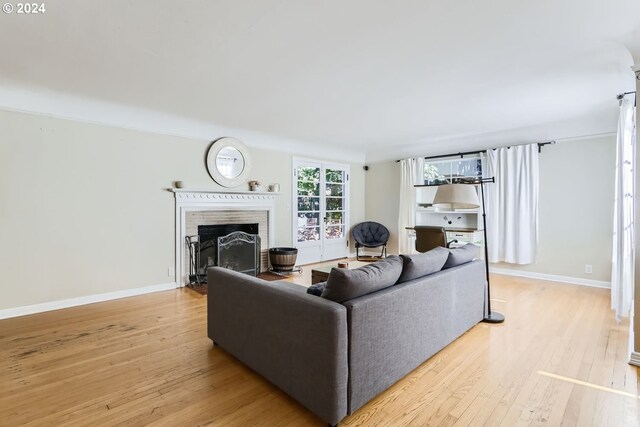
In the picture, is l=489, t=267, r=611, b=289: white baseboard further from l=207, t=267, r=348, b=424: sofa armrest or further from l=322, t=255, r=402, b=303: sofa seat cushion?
l=207, t=267, r=348, b=424: sofa armrest

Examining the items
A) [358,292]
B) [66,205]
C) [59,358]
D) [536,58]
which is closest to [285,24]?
[358,292]

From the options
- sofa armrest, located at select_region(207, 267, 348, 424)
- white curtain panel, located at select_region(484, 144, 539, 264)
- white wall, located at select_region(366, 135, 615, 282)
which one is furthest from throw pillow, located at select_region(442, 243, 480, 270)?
white wall, located at select_region(366, 135, 615, 282)

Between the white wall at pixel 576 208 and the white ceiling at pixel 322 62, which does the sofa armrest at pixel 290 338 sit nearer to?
the white ceiling at pixel 322 62

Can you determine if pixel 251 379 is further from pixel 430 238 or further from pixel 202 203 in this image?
pixel 430 238

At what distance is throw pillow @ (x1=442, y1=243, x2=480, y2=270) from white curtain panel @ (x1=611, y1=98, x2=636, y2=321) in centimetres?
138

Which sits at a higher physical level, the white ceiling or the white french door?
the white ceiling

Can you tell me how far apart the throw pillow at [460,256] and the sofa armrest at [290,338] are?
151 centimetres

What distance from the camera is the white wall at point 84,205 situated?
3.32 m

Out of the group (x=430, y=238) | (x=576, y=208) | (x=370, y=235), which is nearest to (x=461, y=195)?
(x=430, y=238)

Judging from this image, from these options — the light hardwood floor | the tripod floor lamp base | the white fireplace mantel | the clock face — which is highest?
the clock face

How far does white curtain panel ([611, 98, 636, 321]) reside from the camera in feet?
9.87

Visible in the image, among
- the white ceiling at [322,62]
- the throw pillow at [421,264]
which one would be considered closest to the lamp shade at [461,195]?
the throw pillow at [421,264]

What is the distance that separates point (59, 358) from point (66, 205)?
193 centimetres

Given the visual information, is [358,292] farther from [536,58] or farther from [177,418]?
[536,58]
